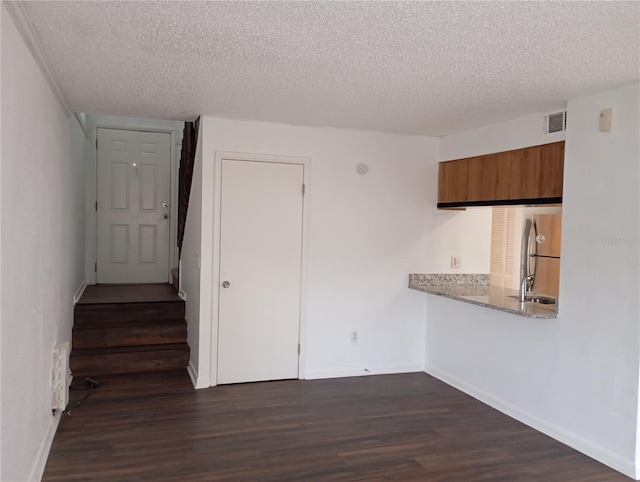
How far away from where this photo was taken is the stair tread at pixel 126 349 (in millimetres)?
4617

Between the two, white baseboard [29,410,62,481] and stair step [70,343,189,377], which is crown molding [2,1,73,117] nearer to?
white baseboard [29,410,62,481]

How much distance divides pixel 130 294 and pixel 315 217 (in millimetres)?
2273

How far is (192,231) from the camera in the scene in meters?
4.76

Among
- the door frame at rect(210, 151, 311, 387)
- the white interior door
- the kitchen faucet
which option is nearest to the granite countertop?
the kitchen faucet

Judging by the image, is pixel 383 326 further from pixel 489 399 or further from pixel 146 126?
pixel 146 126

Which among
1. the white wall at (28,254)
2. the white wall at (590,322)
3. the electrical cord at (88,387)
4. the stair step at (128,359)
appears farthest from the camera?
the stair step at (128,359)

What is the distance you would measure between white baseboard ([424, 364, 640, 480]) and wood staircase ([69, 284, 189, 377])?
2490 mm

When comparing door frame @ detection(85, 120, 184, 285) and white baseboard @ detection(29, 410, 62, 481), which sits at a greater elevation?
door frame @ detection(85, 120, 184, 285)

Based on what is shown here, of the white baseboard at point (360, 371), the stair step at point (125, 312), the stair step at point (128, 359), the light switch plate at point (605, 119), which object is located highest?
the light switch plate at point (605, 119)

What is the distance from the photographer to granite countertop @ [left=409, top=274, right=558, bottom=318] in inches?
144

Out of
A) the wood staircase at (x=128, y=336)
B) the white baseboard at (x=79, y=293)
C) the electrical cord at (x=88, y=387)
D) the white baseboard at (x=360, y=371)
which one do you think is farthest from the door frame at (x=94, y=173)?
the white baseboard at (x=360, y=371)

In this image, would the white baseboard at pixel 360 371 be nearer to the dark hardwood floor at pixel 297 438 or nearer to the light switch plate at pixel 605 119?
the dark hardwood floor at pixel 297 438

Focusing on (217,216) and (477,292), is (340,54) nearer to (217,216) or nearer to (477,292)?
(217,216)

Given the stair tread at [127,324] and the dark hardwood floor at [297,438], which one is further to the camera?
the stair tread at [127,324]
